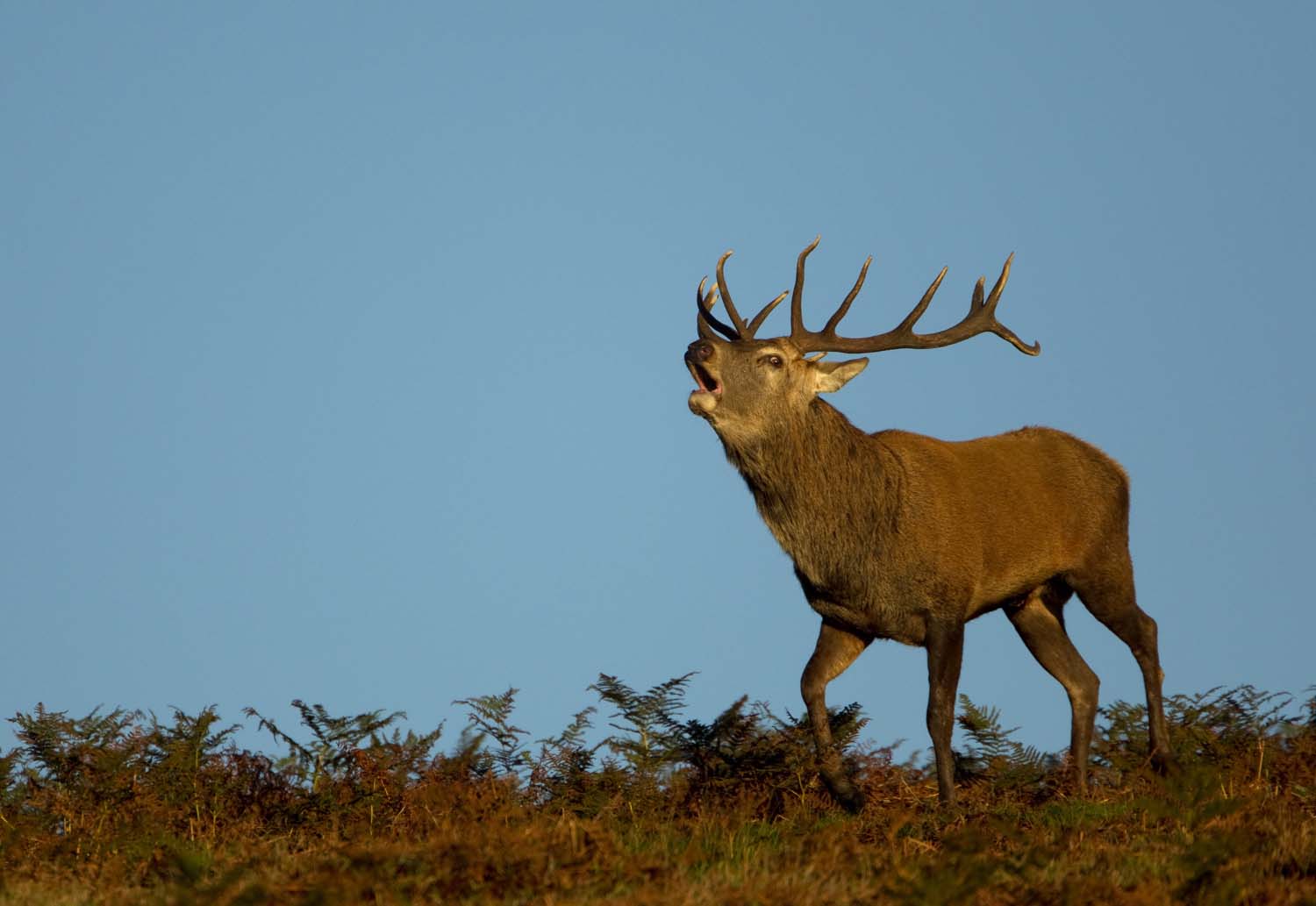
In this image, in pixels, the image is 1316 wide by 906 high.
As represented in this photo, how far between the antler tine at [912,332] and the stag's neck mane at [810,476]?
66 centimetres

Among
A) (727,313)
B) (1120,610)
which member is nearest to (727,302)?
(727,313)

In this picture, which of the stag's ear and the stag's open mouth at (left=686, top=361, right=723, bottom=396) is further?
the stag's ear

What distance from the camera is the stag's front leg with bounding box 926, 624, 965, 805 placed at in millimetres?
9000

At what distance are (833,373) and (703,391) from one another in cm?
96

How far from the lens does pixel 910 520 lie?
962cm

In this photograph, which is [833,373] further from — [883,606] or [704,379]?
[883,606]

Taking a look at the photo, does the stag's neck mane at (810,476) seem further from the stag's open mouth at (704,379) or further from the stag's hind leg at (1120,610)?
the stag's hind leg at (1120,610)

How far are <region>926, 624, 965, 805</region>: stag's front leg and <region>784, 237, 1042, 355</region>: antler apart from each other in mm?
2059

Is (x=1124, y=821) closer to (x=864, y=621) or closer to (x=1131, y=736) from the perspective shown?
(x=864, y=621)

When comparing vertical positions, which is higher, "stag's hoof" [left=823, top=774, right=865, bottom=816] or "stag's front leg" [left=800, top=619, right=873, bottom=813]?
"stag's front leg" [left=800, top=619, right=873, bottom=813]

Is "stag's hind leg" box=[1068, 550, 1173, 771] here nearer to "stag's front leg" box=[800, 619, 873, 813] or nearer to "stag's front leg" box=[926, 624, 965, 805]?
"stag's front leg" box=[926, 624, 965, 805]

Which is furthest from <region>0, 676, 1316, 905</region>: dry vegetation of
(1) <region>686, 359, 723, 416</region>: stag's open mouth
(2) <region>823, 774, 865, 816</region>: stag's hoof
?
(1) <region>686, 359, 723, 416</region>: stag's open mouth

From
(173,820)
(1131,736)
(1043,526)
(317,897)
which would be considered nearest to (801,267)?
(1043,526)

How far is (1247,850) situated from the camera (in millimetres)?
6051
